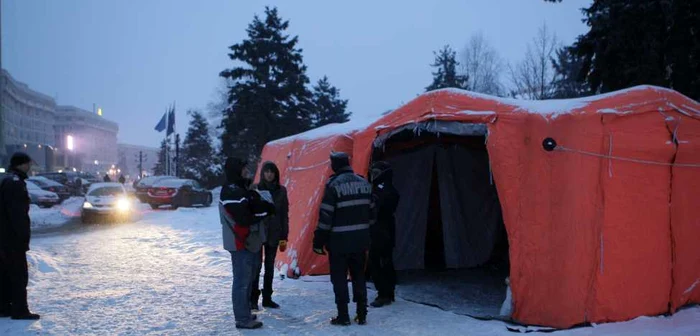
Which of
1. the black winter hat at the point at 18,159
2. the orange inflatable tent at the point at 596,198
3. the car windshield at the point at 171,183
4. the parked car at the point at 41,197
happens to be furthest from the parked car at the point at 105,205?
the orange inflatable tent at the point at 596,198

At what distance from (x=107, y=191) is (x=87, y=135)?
115 metres

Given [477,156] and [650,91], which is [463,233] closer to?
[477,156]

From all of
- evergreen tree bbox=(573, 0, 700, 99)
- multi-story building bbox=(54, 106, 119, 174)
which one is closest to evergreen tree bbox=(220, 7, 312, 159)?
evergreen tree bbox=(573, 0, 700, 99)

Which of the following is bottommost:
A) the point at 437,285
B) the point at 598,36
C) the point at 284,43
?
the point at 437,285

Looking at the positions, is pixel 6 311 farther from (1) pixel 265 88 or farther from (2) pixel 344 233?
(1) pixel 265 88

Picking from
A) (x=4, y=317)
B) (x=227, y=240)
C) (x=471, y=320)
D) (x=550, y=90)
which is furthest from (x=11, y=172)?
(x=550, y=90)

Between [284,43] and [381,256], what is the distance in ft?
105

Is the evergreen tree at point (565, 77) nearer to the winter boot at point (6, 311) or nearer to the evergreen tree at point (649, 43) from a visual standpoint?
the evergreen tree at point (649, 43)

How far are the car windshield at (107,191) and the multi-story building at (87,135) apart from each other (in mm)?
87139

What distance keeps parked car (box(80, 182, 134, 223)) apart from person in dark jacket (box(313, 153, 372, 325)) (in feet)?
50.8

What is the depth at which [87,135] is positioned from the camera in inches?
4813

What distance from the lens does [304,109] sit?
126 feet

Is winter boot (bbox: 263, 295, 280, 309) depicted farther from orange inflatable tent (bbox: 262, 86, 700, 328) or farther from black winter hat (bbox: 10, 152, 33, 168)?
black winter hat (bbox: 10, 152, 33, 168)

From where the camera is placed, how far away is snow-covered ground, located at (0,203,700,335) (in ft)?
19.5
